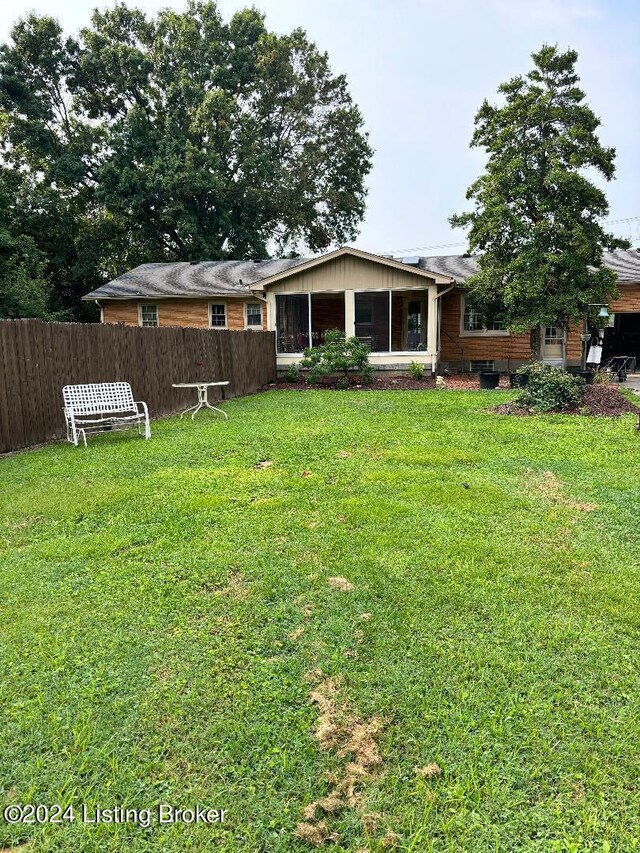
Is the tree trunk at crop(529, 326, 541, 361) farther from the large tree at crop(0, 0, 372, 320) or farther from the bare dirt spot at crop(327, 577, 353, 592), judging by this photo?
the large tree at crop(0, 0, 372, 320)

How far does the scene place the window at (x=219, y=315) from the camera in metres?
19.4

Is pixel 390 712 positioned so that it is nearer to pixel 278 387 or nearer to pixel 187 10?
pixel 278 387

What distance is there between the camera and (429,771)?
175 cm

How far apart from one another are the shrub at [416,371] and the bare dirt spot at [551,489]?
9.46 m

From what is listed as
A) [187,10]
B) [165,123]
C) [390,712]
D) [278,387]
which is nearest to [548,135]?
[278,387]

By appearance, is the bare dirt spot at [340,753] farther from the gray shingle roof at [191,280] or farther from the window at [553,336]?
the gray shingle roof at [191,280]

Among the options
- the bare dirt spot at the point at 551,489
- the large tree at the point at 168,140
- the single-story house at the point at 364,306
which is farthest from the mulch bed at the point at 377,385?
the large tree at the point at 168,140

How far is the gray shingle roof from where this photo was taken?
19.0 meters

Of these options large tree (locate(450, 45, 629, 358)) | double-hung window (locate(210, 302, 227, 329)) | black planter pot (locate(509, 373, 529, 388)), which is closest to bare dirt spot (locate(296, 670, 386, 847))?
black planter pot (locate(509, 373, 529, 388))

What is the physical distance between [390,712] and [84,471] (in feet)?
15.4

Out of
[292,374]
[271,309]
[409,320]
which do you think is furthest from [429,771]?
[409,320]

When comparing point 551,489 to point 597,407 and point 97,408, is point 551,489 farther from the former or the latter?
point 97,408

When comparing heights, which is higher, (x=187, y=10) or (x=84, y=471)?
(x=187, y=10)

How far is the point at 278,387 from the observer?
1461cm
